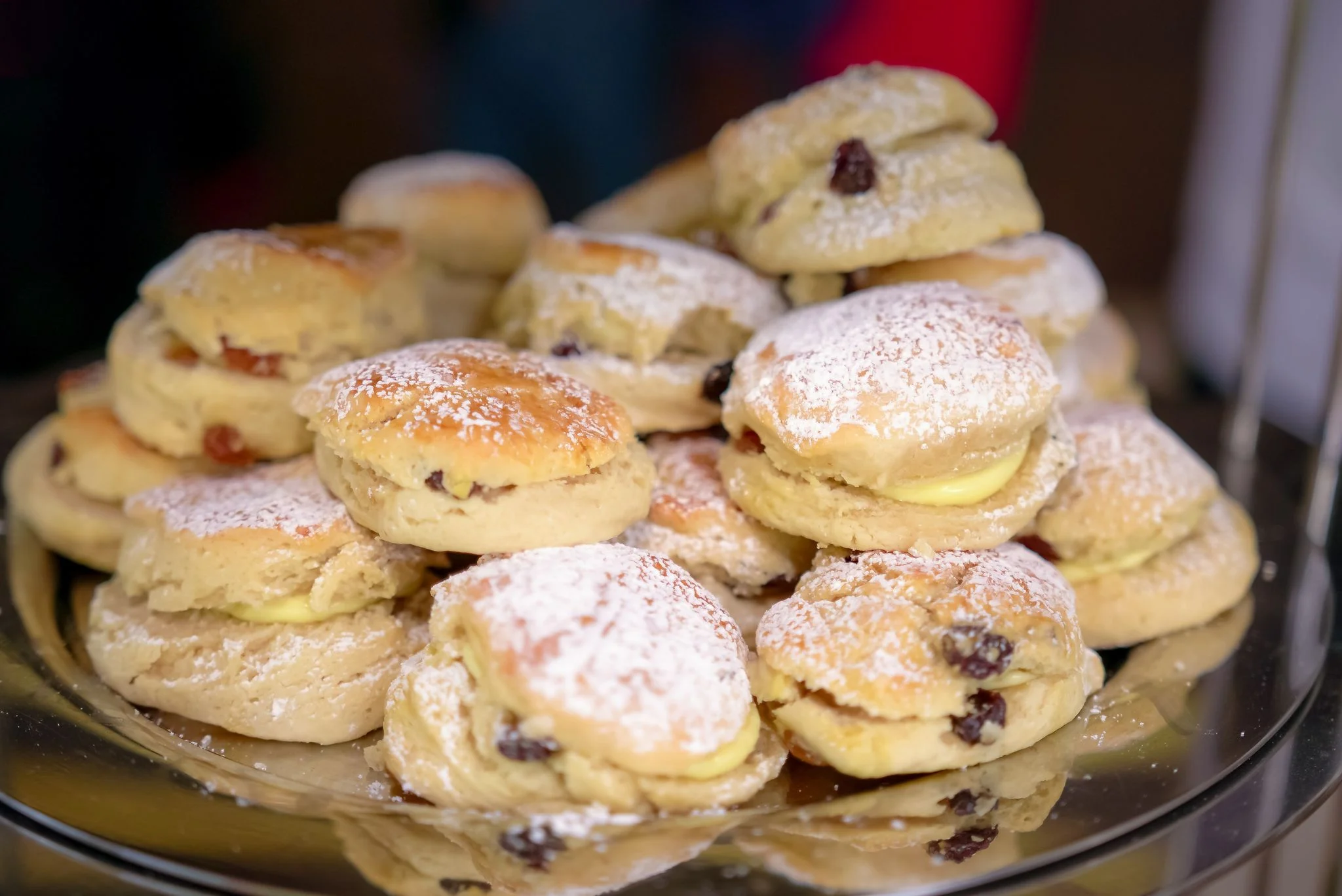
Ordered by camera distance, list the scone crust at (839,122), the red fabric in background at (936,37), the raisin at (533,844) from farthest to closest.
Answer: the red fabric in background at (936,37) < the scone crust at (839,122) < the raisin at (533,844)

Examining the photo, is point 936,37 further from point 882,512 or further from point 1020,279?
point 882,512

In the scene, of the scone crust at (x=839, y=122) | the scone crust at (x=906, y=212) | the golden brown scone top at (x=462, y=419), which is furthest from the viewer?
the scone crust at (x=839, y=122)

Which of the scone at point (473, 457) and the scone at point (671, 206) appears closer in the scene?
the scone at point (473, 457)

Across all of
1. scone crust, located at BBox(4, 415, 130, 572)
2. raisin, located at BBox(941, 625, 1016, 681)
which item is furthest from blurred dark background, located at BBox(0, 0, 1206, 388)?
raisin, located at BBox(941, 625, 1016, 681)

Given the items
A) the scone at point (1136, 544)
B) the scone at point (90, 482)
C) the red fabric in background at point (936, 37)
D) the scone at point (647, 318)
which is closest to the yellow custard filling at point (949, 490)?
the scone at point (1136, 544)

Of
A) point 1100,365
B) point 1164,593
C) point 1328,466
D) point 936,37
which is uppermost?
point 936,37

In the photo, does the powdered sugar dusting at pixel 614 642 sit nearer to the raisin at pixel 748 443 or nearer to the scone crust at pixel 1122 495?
the raisin at pixel 748 443

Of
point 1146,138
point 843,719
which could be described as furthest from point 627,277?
point 1146,138

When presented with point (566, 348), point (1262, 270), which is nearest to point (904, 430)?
point (566, 348)
